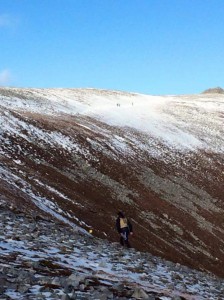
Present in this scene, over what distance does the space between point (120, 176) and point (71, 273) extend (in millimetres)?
36858

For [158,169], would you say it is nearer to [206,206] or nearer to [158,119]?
[206,206]

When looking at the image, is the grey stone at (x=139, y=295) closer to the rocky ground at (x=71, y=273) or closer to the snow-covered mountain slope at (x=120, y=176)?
the rocky ground at (x=71, y=273)

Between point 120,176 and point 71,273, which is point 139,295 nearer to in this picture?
point 71,273

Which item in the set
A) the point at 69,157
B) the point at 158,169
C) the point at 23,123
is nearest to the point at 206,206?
the point at 158,169

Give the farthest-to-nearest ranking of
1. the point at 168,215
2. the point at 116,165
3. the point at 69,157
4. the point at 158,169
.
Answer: the point at 158,169 → the point at 116,165 → the point at 69,157 → the point at 168,215

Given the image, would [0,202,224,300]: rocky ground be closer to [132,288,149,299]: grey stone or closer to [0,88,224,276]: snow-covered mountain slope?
[132,288,149,299]: grey stone

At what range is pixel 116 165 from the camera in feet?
170

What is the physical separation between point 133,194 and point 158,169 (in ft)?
44.5

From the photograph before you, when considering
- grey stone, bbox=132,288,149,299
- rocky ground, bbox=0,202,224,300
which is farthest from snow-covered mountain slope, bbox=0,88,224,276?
grey stone, bbox=132,288,149,299

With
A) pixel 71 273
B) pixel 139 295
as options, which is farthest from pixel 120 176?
pixel 139 295

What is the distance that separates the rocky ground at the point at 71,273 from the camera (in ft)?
29.8

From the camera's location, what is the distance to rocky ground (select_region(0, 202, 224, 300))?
9086mm

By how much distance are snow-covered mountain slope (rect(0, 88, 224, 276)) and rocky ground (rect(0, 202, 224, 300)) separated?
Answer: 942 cm

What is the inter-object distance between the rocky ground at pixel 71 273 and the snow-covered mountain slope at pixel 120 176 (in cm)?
942
